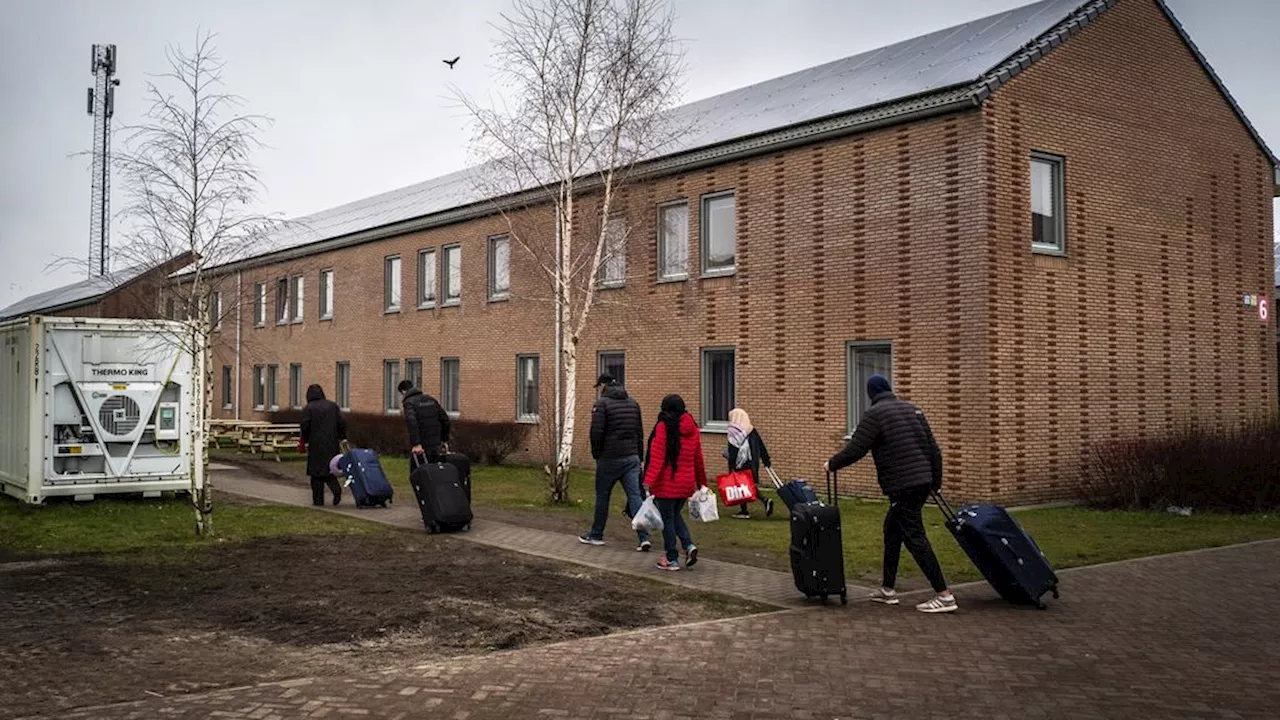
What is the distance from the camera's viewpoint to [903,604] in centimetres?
913

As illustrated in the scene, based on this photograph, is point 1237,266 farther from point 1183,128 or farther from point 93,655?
point 93,655

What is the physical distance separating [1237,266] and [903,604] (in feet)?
50.3

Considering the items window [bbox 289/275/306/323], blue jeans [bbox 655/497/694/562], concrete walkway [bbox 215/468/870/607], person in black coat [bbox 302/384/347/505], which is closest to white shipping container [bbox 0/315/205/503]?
person in black coat [bbox 302/384/347/505]

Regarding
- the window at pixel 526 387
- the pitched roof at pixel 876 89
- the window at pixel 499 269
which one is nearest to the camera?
the pitched roof at pixel 876 89

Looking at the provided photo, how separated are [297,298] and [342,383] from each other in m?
4.39

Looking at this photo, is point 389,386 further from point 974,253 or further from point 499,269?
point 974,253

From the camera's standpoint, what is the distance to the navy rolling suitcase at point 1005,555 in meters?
8.90

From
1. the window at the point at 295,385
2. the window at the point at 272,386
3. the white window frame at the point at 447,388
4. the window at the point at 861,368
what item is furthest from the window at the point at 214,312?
the window at the point at 272,386

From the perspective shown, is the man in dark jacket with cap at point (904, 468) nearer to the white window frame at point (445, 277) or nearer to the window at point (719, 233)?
the window at point (719, 233)

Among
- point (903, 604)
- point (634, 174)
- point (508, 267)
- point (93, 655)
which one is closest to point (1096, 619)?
point (903, 604)

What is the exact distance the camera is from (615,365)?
23.7 metres

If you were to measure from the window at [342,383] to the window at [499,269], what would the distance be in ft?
28.5

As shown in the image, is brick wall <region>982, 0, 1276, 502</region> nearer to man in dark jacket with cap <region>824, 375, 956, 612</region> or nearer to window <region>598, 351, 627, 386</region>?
man in dark jacket with cap <region>824, 375, 956, 612</region>

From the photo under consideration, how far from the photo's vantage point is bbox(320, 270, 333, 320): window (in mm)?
34844
